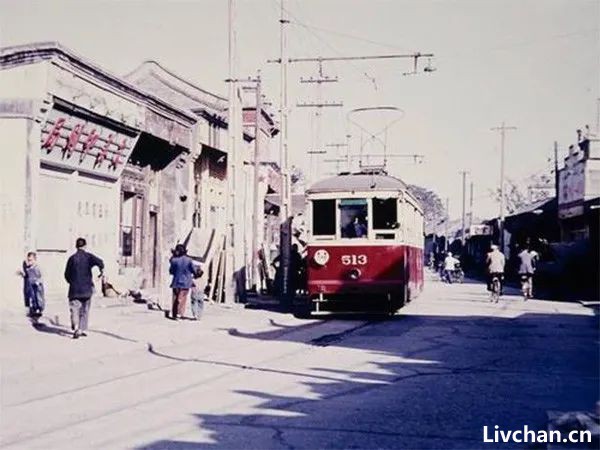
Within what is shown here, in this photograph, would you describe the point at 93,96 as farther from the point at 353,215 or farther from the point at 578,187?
the point at 578,187

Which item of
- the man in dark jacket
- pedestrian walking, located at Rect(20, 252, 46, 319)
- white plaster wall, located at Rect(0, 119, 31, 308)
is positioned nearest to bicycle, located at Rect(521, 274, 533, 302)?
pedestrian walking, located at Rect(20, 252, 46, 319)

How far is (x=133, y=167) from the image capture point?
2439 cm

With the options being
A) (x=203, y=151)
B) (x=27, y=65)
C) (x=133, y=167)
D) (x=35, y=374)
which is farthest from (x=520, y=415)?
(x=203, y=151)

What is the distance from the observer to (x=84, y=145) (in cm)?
2009

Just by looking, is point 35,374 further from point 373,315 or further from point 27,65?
point 373,315

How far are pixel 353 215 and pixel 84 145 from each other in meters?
6.68

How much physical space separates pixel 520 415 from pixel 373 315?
13276mm

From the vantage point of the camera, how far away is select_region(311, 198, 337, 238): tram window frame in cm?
1959

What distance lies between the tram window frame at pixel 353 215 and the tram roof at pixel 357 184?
271 mm

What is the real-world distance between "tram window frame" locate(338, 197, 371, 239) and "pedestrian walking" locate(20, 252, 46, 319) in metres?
6.89

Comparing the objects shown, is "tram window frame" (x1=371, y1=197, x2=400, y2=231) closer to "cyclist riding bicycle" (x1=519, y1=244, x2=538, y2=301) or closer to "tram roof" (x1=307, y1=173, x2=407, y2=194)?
"tram roof" (x1=307, y1=173, x2=407, y2=194)

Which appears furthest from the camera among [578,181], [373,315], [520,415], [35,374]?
[578,181]

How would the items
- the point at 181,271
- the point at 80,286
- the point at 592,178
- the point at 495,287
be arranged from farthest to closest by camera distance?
the point at 592,178 → the point at 495,287 → the point at 181,271 → the point at 80,286

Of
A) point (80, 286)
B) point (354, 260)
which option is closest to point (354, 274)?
point (354, 260)
